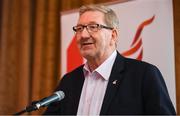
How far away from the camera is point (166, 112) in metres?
1.53

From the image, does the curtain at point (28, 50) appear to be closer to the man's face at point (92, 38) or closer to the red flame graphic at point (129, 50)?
the red flame graphic at point (129, 50)

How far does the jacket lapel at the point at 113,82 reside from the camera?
169 centimetres

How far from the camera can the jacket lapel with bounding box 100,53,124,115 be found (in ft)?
5.54

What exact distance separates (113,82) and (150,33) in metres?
0.67

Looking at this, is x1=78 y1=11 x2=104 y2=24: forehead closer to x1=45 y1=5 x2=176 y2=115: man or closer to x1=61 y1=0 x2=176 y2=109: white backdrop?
x1=45 y1=5 x2=176 y2=115: man

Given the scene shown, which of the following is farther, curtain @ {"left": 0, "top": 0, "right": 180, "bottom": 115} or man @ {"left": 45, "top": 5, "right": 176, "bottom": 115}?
curtain @ {"left": 0, "top": 0, "right": 180, "bottom": 115}

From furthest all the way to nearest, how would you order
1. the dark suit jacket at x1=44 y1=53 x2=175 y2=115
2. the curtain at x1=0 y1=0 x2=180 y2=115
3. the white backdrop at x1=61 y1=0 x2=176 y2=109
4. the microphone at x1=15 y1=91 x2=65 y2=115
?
the curtain at x1=0 y1=0 x2=180 y2=115 < the white backdrop at x1=61 y1=0 x2=176 y2=109 < the dark suit jacket at x1=44 y1=53 x2=175 y2=115 < the microphone at x1=15 y1=91 x2=65 y2=115

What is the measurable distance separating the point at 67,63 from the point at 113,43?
0.85 metres

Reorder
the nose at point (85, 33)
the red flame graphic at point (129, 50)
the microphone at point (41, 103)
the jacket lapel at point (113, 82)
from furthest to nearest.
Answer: the red flame graphic at point (129, 50)
the nose at point (85, 33)
the jacket lapel at point (113, 82)
the microphone at point (41, 103)

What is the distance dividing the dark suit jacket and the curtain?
1085 millimetres

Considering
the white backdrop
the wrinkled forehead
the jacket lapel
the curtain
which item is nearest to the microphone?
the jacket lapel

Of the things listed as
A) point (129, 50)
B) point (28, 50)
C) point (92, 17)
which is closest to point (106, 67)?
point (92, 17)

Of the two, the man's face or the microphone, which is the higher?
the man's face

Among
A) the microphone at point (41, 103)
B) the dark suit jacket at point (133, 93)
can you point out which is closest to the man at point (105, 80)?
the dark suit jacket at point (133, 93)
